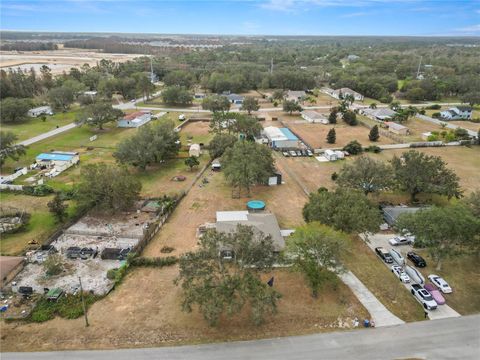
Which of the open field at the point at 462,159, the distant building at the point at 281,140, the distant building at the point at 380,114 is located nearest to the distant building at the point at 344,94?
the distant building at the point at 380,114

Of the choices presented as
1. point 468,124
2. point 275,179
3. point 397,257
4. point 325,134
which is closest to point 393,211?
point 397,257

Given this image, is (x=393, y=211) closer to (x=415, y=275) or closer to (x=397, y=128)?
(x=415, y=275)

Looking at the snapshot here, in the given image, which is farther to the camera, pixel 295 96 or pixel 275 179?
pixel 295 96

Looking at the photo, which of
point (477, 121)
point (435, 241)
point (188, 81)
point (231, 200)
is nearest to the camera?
point (435, 241)

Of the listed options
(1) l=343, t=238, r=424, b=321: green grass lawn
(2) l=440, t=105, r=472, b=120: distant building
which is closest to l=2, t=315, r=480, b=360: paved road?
(1) l=343, t=238, r=424, b=321: green grass lawn

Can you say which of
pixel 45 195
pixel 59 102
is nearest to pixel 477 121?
pixel 45 195

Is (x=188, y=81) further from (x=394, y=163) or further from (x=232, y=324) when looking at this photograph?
(x=232, y=324)

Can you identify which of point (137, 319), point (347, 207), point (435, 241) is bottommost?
point (137, 319)

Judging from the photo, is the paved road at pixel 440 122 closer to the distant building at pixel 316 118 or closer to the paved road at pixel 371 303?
the distant building at pixel 316 118
